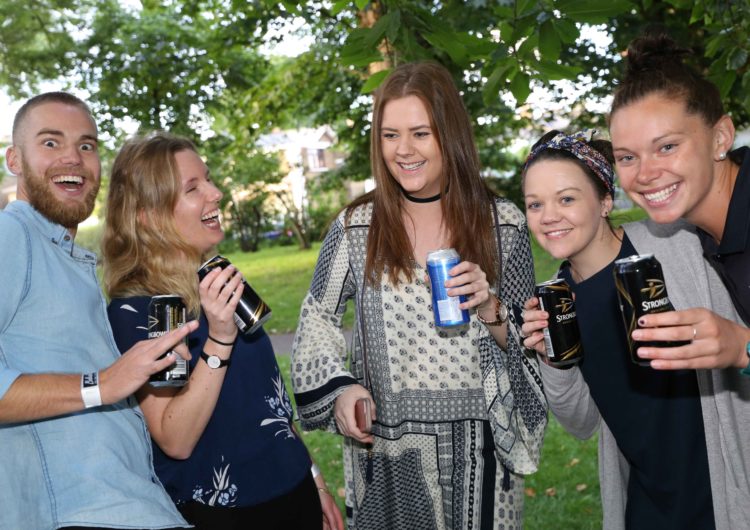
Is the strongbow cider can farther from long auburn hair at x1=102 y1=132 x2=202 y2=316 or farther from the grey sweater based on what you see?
long auburn hair at x1=102 y1=132 x2=202 y2=316

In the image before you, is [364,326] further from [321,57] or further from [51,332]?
[321,57]

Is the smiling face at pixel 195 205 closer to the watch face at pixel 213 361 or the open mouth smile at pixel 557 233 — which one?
the watch face at pixel 213 361

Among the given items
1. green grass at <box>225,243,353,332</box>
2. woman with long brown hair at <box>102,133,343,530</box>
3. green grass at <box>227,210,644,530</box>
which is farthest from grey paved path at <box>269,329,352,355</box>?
woman with long brown hair at <box>102,133,343,530</box>

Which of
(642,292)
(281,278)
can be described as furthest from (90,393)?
(281,278)

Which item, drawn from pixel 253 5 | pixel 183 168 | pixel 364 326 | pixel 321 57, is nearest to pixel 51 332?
pixel 183 168

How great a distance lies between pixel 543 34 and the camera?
281 cm

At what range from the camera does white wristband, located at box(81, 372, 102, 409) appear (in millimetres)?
1878

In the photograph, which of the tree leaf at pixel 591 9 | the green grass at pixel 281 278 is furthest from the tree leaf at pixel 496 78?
the green grass at pixel 281 278

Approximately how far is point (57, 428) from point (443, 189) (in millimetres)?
1559

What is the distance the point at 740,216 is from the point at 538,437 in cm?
102

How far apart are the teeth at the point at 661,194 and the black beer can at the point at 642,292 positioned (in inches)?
12.9

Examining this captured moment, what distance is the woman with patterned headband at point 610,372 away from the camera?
2.17 m

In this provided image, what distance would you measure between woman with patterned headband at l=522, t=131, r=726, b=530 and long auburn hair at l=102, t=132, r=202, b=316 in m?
1.17

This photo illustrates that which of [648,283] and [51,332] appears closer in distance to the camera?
[648,283]
